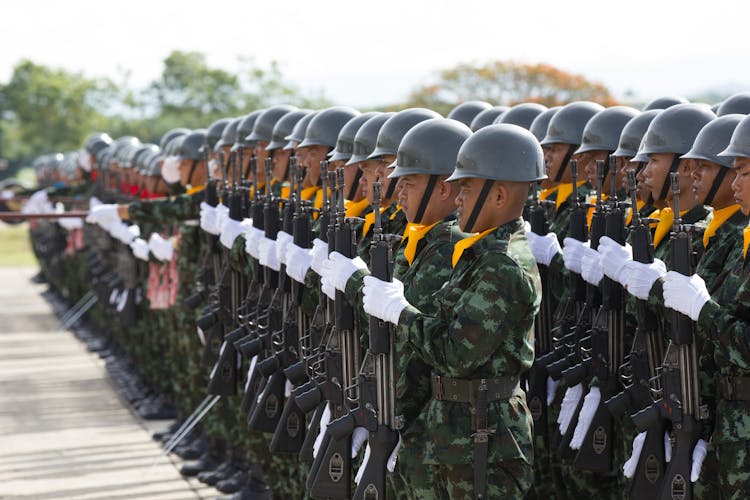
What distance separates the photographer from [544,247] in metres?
6.39

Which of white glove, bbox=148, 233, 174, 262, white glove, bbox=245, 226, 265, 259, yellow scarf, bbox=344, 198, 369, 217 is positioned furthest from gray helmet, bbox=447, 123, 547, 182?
white glove, bbox=148, 233, 174, 262

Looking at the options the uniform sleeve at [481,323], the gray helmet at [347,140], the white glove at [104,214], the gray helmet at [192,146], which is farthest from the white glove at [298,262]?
the white glove at [104,214]

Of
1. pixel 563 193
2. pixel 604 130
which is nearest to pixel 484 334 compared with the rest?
pixel 563 193

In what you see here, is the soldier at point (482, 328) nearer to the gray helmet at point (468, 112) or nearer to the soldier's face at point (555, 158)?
the soldier's face at point (555, 158)

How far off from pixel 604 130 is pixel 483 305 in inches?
106

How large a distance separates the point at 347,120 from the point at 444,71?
23.9m

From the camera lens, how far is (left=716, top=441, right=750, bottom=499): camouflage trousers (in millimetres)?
4703

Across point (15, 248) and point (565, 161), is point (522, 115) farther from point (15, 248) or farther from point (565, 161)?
point (15, 248)

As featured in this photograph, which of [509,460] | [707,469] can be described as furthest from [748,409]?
[509,460]

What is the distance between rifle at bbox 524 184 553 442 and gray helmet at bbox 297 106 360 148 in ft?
4.43

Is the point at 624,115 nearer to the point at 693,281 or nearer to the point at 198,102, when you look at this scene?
the point at 693,281

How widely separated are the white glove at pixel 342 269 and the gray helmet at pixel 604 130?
221 cm

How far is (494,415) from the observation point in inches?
181

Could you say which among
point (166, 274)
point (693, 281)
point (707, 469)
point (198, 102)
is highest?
point (693, 281)
